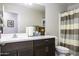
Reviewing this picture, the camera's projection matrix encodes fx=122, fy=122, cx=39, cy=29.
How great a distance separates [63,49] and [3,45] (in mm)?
747

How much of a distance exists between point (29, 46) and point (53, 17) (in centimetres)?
49

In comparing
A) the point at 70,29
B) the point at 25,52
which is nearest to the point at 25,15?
the point at 25,52

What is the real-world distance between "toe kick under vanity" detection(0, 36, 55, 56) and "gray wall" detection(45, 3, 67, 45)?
91mm

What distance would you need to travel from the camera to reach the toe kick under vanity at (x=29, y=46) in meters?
1.43

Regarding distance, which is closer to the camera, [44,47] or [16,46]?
[16,46]

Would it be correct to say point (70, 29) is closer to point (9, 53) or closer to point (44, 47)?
point (44, 47)

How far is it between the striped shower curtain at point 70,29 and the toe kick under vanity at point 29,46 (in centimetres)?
16

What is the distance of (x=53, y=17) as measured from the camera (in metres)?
1.60

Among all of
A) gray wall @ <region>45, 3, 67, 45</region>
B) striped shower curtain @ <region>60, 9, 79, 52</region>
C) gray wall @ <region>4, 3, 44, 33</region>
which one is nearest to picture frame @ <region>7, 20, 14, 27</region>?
gray wall @ <region>4, 3, 44, 33</region>

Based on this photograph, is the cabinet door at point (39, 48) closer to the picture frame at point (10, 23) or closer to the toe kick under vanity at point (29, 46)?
the toe kick under vanity at point (29, 46)

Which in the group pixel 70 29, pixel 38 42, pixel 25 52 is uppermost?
pixel 70 29

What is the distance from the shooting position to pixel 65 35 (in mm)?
1630

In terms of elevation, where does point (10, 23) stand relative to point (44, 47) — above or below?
above

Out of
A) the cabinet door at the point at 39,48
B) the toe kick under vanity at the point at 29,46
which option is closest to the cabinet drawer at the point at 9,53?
the toe kick under vanity at the point at 29,46
